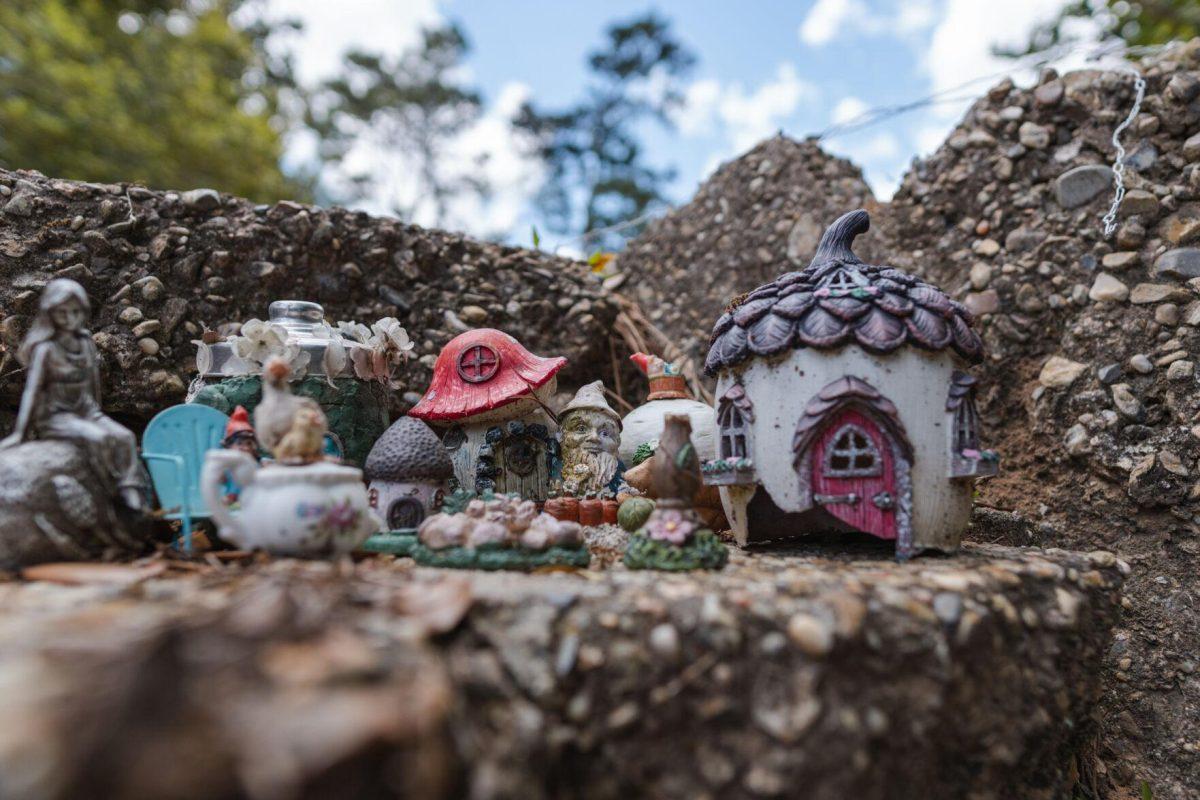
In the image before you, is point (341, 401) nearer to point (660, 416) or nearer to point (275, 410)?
point (275, 410)

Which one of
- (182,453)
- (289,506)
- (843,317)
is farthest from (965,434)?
(182,453)

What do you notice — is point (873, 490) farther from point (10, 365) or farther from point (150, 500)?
point (10, 365)

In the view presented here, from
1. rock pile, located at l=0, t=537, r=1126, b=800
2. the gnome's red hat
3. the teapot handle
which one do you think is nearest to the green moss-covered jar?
the gnome's red hat

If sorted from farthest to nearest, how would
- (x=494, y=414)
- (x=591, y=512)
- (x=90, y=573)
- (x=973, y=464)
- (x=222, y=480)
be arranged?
(x=494, y=414) → (x=591, y=512) → (x=973, y=464) → (x=222, y=480) → (x=90, y=573)

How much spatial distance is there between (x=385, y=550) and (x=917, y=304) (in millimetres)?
1919

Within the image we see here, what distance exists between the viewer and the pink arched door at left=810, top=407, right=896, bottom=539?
7.64 ft

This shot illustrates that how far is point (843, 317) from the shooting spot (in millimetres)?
2381

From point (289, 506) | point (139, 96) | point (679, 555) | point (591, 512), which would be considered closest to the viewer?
point (289, 506)

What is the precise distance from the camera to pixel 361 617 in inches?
57.1

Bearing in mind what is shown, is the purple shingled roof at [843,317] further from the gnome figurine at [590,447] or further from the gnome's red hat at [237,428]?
the gnome's red hat at [237,428]

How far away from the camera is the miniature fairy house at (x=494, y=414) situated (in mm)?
3111

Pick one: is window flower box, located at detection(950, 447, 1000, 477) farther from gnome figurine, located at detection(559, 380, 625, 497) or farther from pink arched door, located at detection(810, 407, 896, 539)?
gnome figurine, located at detection(559, 380, 625, 497)

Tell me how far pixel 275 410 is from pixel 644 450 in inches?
61.0

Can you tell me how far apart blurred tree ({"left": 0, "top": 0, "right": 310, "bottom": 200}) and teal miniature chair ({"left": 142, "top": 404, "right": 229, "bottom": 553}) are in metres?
6.34
